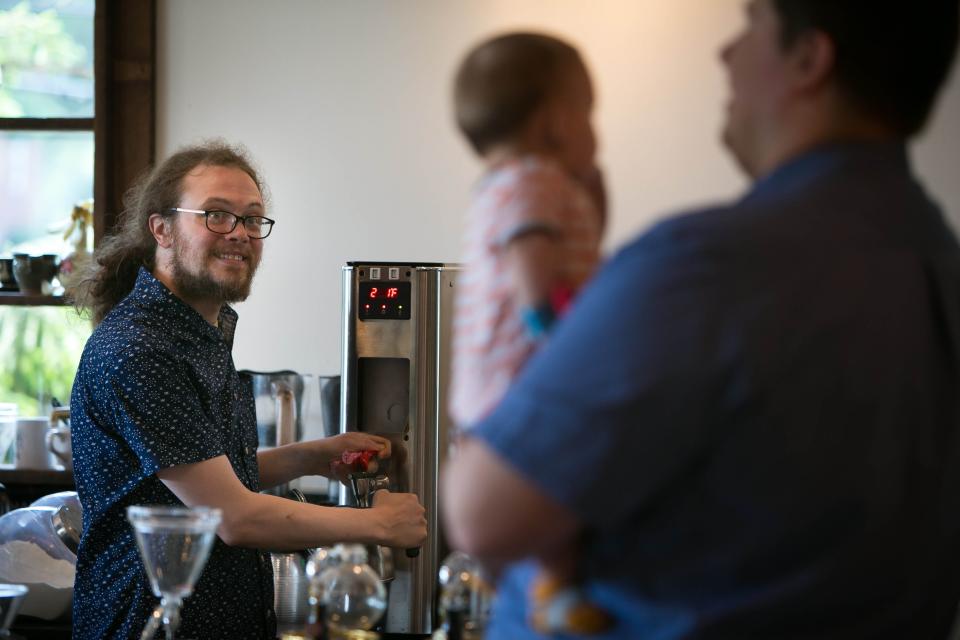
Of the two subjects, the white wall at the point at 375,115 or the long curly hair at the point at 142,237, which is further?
the white wall at the point at 375,115

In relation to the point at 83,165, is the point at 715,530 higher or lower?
lower

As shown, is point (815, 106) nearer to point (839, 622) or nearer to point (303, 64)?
point (839, 622)

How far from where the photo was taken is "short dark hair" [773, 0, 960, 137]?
837 mm

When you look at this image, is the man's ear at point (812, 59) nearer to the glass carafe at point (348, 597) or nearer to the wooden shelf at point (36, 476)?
the glass carafe at point (348, 597)

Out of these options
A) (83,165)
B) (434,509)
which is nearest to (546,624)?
(434,509)

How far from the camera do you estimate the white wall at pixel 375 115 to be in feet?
12.2

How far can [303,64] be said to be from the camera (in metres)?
3.84

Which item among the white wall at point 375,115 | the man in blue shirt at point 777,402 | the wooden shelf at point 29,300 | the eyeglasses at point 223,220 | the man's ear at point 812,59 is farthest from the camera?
the wooden shelf at point 29,300

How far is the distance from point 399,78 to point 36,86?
4.10 ft

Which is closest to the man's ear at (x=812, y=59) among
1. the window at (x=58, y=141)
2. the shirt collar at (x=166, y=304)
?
the shirt collar at (x=166, y=304)

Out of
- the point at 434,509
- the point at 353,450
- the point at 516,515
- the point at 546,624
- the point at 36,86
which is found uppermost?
the point at 36,86

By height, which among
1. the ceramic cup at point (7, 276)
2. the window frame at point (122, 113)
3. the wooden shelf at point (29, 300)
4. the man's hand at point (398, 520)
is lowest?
the man's hand at point (398, 520)

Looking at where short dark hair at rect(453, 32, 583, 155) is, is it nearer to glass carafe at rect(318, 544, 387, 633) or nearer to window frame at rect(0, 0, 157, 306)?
glass carafe at rect(318, 544, 387, 633)

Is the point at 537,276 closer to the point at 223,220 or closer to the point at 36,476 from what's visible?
the point at 223,220
